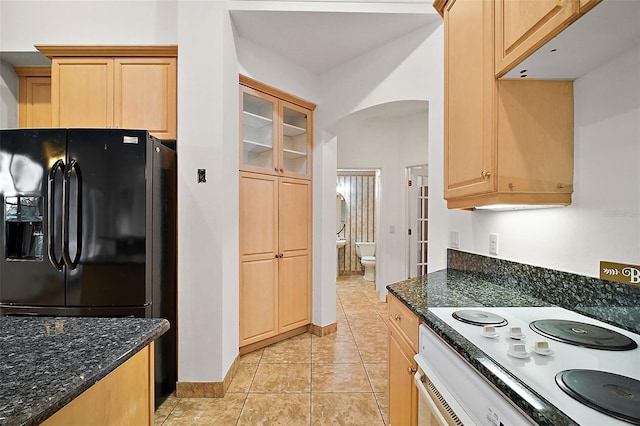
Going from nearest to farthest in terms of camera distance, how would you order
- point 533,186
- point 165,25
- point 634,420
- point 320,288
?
point 634,420 < point 533,186 < point 165,25 < point 320,288

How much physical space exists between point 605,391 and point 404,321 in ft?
2.85

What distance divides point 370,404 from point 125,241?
76.1 inches

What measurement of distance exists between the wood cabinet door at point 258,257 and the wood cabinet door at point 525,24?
6.94 feet

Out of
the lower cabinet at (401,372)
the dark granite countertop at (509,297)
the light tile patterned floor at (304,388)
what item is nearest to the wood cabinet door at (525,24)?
the dark granite countertop at (509,297)

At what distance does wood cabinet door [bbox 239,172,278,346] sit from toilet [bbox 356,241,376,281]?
3177 mm

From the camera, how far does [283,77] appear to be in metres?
3.07

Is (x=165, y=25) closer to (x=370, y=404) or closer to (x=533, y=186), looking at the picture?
(x=533, y=186)

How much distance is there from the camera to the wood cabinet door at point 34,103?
265 cm

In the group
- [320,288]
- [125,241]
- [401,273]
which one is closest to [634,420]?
[125,241]

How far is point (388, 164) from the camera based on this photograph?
4578 mm

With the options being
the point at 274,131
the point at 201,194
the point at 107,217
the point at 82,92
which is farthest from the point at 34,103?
the point at 274,131

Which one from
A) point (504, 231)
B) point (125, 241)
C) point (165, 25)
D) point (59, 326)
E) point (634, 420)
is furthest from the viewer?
point (165, 25)

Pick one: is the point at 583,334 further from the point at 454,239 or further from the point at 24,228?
the point at 24,228

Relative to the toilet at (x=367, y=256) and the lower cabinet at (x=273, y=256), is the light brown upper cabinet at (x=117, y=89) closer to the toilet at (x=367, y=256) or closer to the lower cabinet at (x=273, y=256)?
the lower cabinet at (x=273, y=256)
